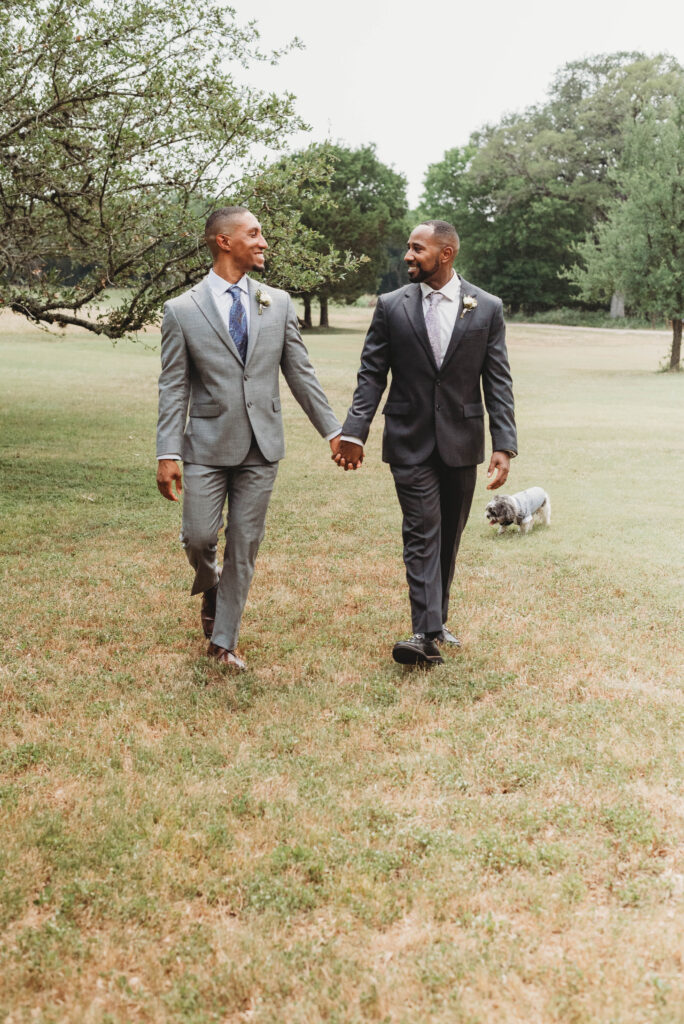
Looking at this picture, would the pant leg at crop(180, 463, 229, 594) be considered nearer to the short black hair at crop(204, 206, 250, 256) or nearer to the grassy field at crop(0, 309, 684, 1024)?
the grassy field at crop(0, 309, 684, 1024)

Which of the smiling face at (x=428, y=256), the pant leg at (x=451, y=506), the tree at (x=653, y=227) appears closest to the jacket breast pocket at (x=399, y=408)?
the pant leg at (x=451, y=506)

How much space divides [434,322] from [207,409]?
1.39m

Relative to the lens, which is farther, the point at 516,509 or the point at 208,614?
the point at 516,509

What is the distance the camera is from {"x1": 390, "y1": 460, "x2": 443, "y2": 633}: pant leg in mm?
5352

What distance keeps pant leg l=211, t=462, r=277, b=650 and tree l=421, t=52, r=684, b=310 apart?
187ft

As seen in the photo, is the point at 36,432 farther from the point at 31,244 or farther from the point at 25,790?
the point at 25,790

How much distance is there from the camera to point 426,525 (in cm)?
539

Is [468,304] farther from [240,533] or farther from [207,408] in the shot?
[240,533]

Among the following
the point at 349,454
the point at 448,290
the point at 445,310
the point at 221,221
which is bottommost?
the point at 349,454

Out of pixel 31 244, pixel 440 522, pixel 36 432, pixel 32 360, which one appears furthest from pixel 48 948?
pixel 32 360

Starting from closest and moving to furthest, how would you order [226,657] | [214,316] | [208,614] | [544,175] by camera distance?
[214,316] < [226,657] < [208,614] < [544,175]

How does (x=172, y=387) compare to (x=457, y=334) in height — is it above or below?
below

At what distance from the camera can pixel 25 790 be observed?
3955 millimetres

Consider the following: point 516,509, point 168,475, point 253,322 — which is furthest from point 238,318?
point 516,509
